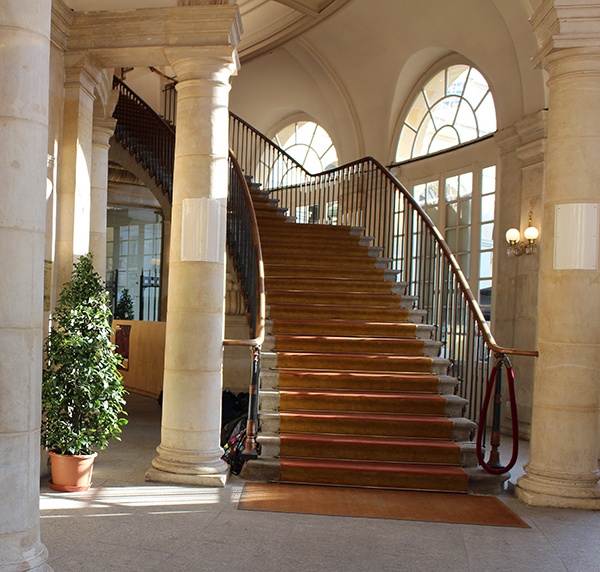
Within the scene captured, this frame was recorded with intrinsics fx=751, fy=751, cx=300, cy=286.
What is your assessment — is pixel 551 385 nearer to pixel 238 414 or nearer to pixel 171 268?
pixel 171 268

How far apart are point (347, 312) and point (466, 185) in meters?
3.34

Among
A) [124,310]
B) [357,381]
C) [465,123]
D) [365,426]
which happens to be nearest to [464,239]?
[465,123]

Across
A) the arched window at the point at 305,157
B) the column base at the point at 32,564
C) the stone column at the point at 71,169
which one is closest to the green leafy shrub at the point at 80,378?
the stone column at the point at 71,169

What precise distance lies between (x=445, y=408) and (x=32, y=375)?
3.90 meters

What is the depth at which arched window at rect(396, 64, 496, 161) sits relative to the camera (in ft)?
32.1

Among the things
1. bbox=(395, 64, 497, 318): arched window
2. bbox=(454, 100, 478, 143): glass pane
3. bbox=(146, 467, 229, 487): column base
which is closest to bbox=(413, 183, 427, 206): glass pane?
bbox=(395, 64, 497, 318): arched window

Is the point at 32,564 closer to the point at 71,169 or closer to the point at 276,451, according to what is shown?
the point at 276,451

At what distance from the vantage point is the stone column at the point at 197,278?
5305 millimetres

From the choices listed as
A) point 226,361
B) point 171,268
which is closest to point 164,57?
point 171,268

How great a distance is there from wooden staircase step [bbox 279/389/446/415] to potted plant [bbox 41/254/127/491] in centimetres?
151

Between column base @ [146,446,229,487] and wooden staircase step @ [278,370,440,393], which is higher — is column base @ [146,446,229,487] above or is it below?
below

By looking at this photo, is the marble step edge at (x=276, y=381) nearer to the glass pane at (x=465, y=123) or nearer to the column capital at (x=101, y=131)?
the column capital at (x=101, y=131)

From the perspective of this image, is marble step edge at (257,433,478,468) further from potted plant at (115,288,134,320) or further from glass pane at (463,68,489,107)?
potted plant at (115,288,134,320)

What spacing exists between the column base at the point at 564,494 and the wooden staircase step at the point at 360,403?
3.92 ft
